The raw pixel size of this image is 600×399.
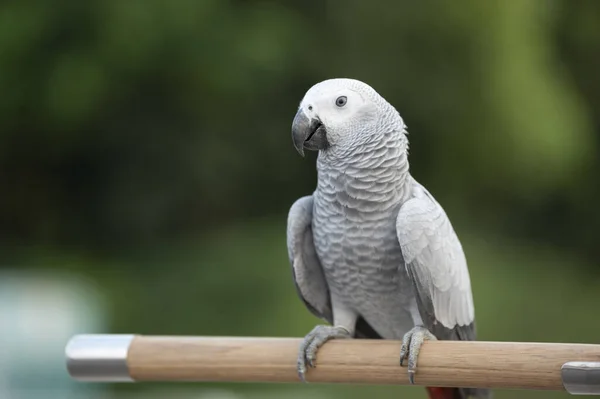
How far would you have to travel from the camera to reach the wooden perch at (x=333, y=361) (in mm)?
716

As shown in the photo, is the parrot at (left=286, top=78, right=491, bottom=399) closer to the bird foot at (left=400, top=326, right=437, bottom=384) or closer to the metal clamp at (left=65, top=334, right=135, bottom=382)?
the bird foot at (left=400, top=326, right=437, bottom=384)

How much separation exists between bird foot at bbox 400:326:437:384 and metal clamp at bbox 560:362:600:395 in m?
0.16

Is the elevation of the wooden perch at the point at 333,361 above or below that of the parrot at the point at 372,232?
below

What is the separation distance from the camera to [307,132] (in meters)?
0.76

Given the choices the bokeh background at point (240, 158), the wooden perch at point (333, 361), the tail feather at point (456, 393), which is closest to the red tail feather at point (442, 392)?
the tail feather at point (456, 393)

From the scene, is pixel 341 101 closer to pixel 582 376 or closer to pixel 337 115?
pixel 337 115

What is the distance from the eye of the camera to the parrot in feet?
2.50

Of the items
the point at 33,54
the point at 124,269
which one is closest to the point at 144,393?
the point at 124,269

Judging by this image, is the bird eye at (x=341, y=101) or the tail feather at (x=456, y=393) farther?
the tail feather at (x=456, y=393)

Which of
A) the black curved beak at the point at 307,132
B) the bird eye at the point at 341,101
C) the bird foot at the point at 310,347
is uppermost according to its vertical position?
the bird eye at the point at 341,101

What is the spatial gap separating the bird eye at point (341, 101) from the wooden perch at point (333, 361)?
0.30 metres

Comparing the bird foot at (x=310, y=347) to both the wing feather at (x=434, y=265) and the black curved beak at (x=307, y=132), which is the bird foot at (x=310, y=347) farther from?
the black curved beak at (x=307, y=132)

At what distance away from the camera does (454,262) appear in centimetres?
81

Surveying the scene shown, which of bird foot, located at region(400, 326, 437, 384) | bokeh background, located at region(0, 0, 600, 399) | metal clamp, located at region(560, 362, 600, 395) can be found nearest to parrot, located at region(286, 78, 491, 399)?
bird foot, located at region(400, 326, 437, 384)
